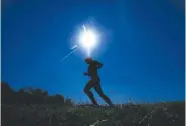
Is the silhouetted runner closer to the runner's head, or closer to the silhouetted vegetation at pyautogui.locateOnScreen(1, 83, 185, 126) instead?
the runner's head

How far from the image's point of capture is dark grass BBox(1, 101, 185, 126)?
11.6 metres

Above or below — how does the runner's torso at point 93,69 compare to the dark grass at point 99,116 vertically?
above

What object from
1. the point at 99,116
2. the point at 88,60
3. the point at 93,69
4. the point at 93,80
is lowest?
the point at 99,116

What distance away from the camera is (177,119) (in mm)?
11656

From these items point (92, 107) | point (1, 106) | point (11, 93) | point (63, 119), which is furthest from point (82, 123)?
point (11, 93)

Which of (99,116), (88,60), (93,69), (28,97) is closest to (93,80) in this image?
(93,69)

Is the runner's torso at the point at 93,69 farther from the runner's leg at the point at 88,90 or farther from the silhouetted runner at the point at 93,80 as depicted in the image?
the runner's leg at the point at 88,90

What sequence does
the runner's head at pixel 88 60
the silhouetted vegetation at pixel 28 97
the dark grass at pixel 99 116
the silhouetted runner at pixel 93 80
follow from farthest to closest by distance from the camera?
1. the silhouetted vegetation at pixel 28 97
2. the runner's head at pixel 88 60
3. the silhouetted runner at pixel 93 80
4. the dark grass at pixel 99 116

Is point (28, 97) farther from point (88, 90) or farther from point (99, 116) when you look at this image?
point (99, 116)

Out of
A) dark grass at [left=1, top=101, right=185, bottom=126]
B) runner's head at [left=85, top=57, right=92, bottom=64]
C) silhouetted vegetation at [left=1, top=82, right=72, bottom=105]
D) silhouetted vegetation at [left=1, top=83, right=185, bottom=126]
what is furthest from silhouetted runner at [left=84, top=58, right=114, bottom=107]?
silhouetted vegetation at [left=1, top=82, right=72, bottom=105]

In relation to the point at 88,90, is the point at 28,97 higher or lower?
higher

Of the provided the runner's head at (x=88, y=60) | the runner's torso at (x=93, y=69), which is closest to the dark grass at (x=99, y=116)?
the runner's torso at (x=93, y=69)

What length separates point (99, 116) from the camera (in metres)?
12.4

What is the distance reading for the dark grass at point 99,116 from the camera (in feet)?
38.1
